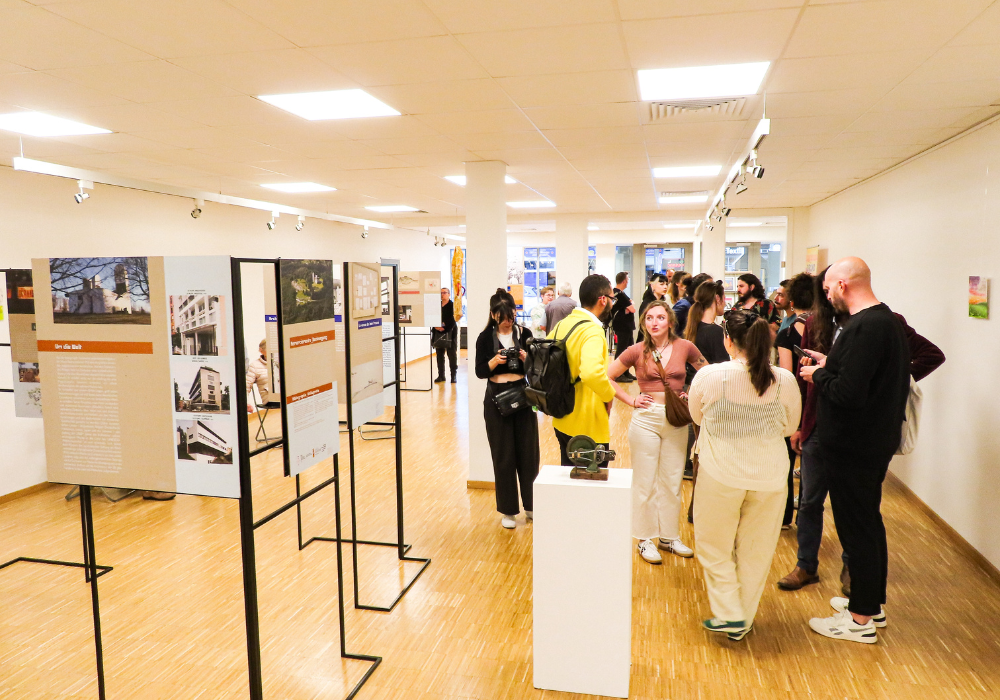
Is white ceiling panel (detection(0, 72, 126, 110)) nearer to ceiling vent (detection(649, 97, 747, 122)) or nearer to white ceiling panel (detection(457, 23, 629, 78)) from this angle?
white ceiling panel (detection(457, 23, 629, 78))

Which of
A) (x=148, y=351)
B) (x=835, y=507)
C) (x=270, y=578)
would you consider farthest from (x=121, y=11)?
(x=835, y=507)

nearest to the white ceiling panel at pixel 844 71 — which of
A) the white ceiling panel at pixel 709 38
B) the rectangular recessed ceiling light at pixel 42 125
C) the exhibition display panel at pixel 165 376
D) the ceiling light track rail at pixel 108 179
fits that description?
the white ceiling panel at pixel 709 38

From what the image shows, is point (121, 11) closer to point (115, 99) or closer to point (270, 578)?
point (115, 99)

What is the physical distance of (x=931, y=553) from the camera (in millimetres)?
4215

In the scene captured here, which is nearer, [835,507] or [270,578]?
[835,507]

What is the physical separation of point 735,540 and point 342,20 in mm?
2899

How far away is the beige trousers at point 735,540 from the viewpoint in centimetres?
300

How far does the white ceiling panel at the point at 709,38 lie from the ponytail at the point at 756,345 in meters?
1.22

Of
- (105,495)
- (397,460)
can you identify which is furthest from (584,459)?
(105,495)

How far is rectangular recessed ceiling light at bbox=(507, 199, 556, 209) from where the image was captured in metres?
9.27

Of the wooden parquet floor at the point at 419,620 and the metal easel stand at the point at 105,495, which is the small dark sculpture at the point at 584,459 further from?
the metal easel stand at the point at 105,495

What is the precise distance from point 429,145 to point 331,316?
266cm

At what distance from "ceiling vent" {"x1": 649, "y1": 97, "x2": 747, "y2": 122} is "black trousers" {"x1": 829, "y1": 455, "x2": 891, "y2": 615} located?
7.14 ft

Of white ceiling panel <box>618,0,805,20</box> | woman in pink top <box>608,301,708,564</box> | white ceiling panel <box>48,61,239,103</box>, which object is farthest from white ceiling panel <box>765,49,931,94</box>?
white ceiling panel <box>48,61,239,103</box>
